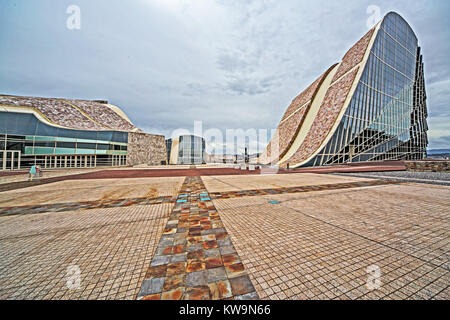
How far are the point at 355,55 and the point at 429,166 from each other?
24.3 meters

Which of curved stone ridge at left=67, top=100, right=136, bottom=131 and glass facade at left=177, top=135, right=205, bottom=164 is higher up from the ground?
curved stone ridge at left=67, top=100, right=136, bottom=131

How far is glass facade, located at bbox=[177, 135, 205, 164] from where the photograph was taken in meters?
50.1

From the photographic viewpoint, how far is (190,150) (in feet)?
166

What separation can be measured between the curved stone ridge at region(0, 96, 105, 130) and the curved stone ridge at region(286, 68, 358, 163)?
3775 centimetres

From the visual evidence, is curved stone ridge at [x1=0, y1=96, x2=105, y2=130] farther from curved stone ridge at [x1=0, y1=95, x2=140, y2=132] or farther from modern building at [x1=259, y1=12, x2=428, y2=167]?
modern building at [x1=259, y1=12, x2=428, y2=167]

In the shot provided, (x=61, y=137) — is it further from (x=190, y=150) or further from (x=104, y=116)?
(x=190, y=150)

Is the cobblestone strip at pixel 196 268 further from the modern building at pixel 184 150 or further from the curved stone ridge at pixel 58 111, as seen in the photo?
the modern building at pixel 184 150

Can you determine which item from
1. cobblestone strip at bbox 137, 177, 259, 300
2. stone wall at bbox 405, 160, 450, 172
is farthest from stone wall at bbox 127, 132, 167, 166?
stone wall at bbox 405, 160, 450, 172

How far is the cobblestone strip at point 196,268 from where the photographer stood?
5.90 ft

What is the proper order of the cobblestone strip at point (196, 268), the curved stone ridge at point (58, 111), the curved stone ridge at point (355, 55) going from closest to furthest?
the cobblestone strip at point (196, 268), the curved stone ridge at point (355, 55), the curved stone ridge at point (58, 111)

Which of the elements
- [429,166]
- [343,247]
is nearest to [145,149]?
[343,247]

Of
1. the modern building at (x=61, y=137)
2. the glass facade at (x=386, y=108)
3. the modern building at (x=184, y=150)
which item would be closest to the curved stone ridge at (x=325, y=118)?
the glass facade at (x=386, y=108)

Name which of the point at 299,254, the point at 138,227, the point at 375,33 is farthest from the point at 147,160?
the point at 375,33

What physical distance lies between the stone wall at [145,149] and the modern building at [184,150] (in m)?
6.11
